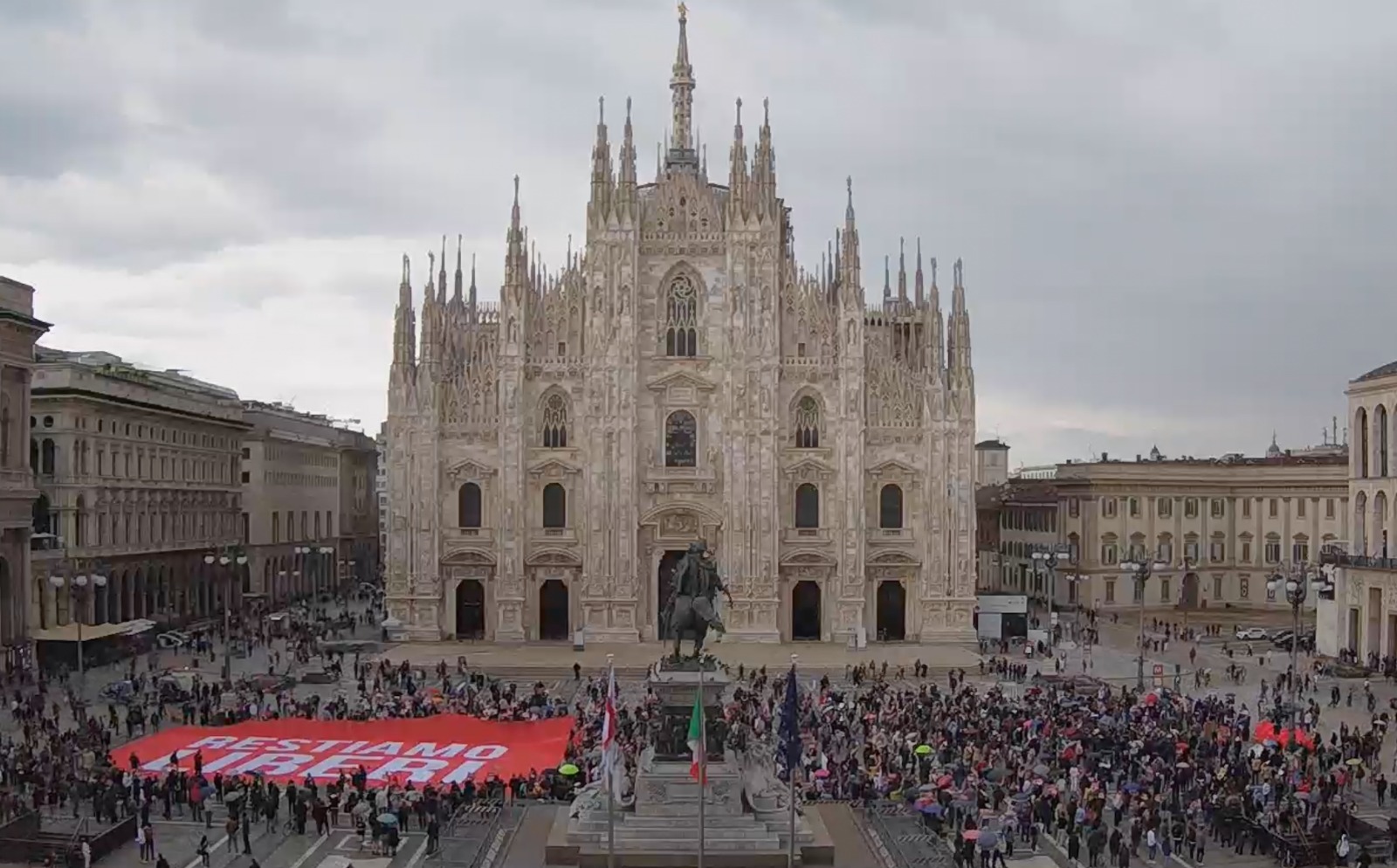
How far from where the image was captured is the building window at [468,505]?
72.9m

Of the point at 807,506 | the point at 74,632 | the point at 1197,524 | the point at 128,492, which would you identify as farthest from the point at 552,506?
the point at 1197,524

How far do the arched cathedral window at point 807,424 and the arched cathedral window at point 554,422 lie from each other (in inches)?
419

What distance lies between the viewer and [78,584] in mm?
55438

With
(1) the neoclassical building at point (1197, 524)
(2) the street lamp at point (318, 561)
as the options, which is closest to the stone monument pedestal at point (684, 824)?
(1) the neoclassical building at point (1197, 524)

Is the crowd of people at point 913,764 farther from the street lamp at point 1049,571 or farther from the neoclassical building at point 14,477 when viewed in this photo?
the street lamp at point 1049,571

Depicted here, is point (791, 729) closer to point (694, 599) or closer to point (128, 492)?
point (694, 599)

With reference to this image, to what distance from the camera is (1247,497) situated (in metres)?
95.0

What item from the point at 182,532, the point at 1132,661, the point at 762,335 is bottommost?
the point at 1132,661

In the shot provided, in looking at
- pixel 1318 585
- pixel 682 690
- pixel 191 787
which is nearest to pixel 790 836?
pixel 682 690

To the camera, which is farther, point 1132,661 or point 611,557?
point 611,557

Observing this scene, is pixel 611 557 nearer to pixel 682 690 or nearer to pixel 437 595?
pixel 437 595

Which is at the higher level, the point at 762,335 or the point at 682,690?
the point at 762,335

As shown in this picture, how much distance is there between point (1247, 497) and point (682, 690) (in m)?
72.1

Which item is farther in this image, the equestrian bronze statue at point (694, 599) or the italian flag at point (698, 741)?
the equestrian bronze statue at point (694, 599)
